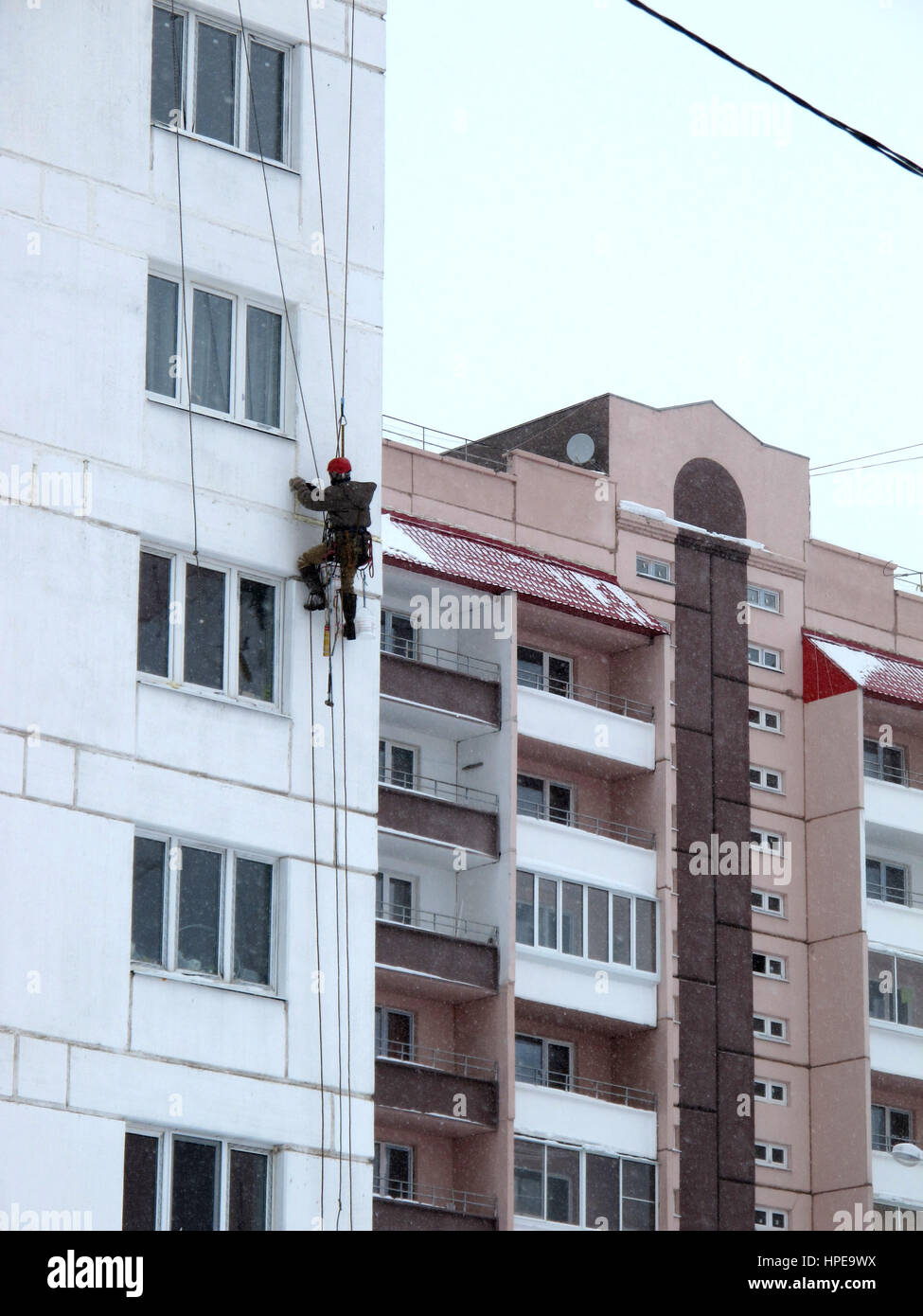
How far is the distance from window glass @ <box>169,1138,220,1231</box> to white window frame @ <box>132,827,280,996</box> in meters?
1.47

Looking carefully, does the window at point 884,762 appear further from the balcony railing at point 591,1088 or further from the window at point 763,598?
the balcony railing at point 591,1088

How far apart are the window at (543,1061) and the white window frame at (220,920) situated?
905 inches

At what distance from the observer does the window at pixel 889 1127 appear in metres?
51.2

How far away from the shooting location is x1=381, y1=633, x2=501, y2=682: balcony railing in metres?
46.8

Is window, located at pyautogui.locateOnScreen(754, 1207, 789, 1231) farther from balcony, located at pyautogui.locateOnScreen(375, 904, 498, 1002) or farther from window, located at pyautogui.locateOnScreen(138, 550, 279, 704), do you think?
window, located at pyautogui.locateOnScreen(138, 550, 279, 704)

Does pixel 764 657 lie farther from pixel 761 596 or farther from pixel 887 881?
pixel 887 881

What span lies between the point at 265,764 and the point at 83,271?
16.0ft

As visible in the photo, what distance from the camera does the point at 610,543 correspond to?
5106cm

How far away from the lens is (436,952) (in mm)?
43656

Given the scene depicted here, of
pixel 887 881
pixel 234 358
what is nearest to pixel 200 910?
pixel 234 358

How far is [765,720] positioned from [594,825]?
562cm

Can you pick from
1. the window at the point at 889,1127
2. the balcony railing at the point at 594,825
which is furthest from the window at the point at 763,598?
the window at the point at 889,1127

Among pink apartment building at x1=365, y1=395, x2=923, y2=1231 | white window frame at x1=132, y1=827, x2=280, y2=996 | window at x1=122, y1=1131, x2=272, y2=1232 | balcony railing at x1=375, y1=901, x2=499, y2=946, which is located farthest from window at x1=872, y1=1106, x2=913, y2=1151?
window at x1=122, y1=1131, x2=272, y2=1232
